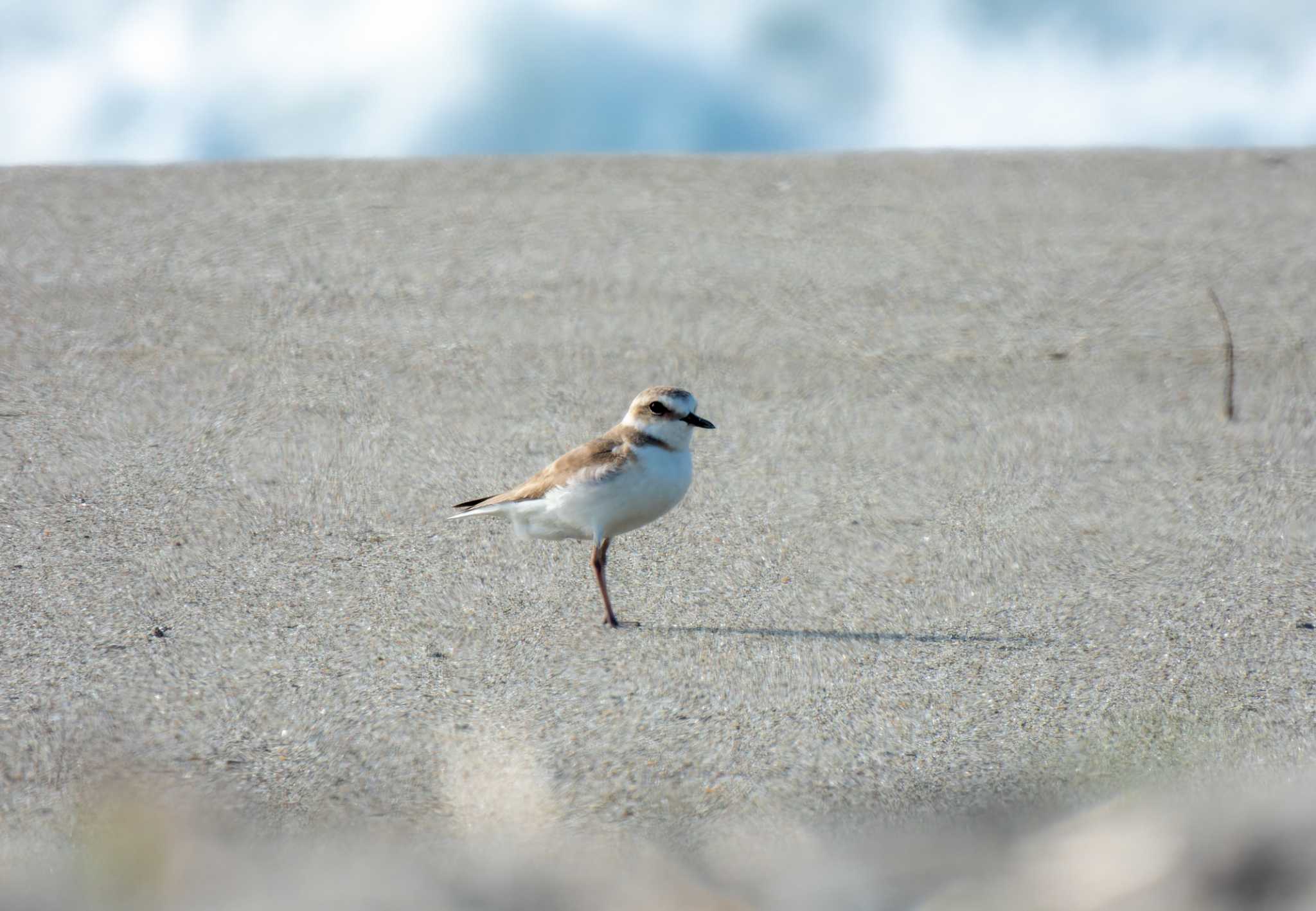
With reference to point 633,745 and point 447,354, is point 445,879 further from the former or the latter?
point 447,354

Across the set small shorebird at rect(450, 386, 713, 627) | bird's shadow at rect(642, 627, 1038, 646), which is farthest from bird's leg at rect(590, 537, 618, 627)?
bird's shadow at rect(642, 627, 1038, 646)

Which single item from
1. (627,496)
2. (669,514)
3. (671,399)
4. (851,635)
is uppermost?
(669,514)

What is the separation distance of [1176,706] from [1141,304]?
4089 mm

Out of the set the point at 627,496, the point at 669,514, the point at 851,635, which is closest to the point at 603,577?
the point at 627,496

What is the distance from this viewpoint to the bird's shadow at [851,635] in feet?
13.9

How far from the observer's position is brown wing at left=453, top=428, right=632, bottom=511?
4.16 meters

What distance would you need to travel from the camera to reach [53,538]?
15.9 feet

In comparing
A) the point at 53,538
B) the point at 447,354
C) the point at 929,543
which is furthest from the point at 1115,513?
the point at 53,538

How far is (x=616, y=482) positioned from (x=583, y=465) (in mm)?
140

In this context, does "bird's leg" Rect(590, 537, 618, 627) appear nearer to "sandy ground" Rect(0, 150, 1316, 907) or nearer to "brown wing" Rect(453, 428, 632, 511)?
"sandy ground" Rect(0, 150, 1316, 907)

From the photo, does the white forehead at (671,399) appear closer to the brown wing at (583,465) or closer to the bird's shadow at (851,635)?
the brown wing at (583,465)

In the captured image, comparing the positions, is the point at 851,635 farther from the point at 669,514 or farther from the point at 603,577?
the point at 669,514

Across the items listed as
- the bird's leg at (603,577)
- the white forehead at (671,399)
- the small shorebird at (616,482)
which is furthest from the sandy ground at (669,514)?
the white forehead at (671,399)

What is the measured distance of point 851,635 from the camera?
4.25 metres
